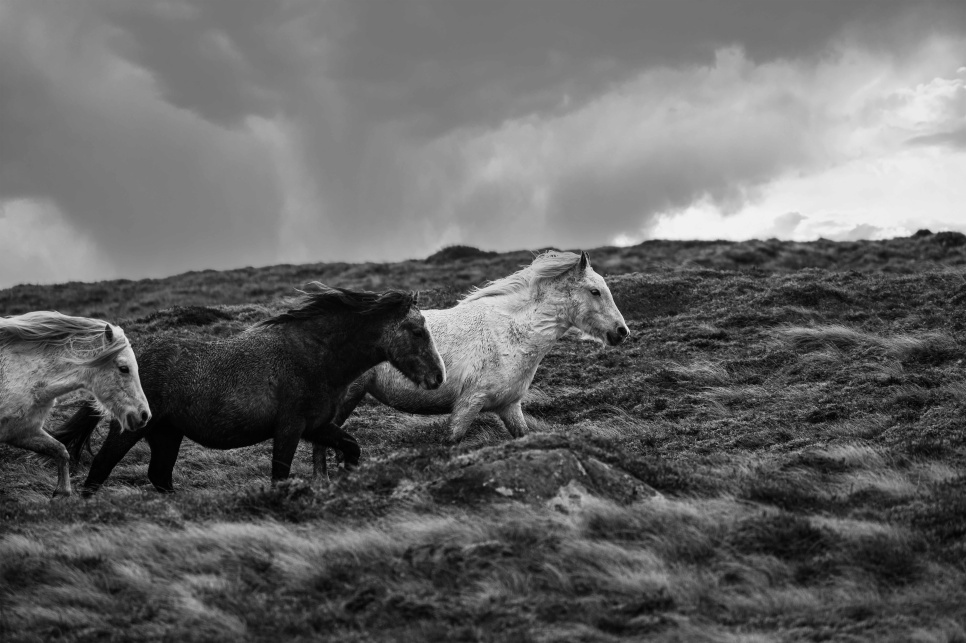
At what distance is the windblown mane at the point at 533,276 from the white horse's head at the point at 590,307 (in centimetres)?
13

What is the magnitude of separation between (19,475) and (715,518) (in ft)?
30.3

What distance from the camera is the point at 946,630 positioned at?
6.46m

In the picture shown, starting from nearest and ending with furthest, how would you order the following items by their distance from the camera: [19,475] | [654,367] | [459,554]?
[459,554] → [19,475] → [654,367]

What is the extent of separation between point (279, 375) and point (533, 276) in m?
4.09

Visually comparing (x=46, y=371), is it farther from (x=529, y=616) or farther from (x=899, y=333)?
(x=899, y=333)

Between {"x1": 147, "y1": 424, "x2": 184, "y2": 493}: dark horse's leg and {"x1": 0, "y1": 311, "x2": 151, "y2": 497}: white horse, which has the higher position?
{"x1": 0, "y1": 311, "x2": 151, "y2": 497}: white horse

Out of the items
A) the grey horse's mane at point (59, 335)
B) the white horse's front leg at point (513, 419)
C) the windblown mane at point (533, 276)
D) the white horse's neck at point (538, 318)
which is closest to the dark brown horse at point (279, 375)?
the grey horse's mane at point (59, 335)

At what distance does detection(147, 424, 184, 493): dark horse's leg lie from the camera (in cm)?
1051

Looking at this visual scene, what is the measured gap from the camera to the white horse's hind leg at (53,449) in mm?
10516

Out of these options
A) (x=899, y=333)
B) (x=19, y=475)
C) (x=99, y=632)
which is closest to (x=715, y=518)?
(x=99, y=632)

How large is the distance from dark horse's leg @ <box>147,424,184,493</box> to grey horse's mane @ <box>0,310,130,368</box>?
3.60 ft

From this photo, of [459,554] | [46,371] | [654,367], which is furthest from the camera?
[654,367]

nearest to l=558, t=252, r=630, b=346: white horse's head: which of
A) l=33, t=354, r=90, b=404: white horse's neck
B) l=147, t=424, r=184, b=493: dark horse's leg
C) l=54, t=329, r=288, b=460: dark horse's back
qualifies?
l=54, t=329, r=288, b=460: dark horse's back

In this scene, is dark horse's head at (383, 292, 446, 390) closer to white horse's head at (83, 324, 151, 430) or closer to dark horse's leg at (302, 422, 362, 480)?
dark horse's leg at (302, 422, 362, 480)
